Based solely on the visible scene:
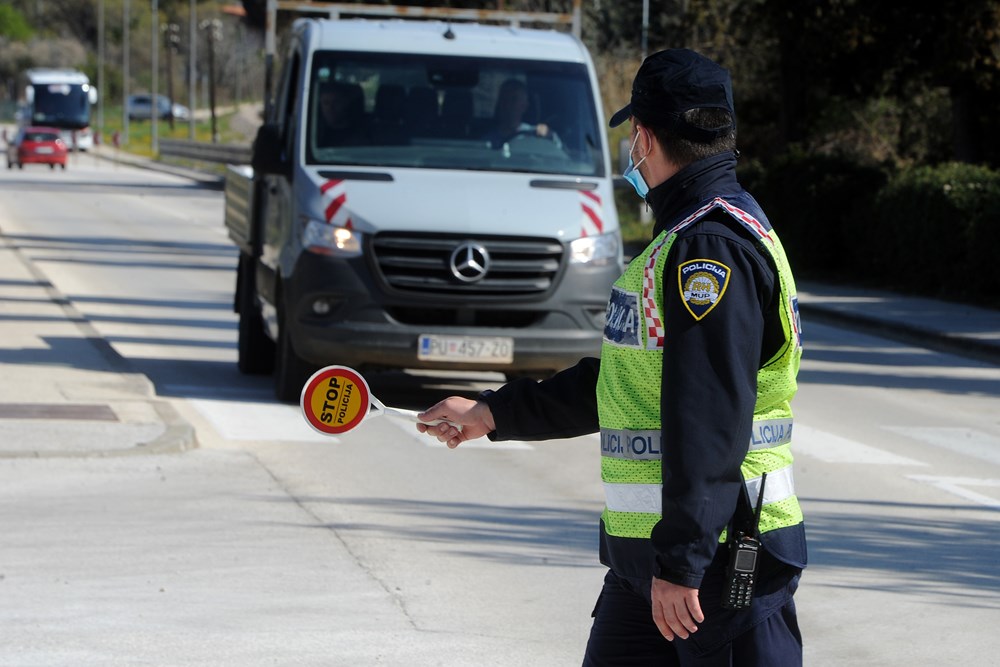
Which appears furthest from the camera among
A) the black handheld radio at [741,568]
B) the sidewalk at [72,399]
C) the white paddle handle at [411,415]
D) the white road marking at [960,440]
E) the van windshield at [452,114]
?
the van windshield at [452,114]

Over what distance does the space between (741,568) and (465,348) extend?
7.60m

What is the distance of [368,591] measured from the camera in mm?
6457

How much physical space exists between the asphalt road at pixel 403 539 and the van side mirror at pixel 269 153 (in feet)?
5.17

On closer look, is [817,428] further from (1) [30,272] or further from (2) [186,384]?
(1) [30,272]

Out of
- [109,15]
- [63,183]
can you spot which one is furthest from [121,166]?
[109,15]

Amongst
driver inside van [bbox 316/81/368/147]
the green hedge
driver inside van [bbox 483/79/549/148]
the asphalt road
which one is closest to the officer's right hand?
the asphalt road

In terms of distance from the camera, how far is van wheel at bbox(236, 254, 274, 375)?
12836 mm

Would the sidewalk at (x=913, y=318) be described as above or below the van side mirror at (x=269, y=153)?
below

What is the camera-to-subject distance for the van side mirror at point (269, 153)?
11.2 m

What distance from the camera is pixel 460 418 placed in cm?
374

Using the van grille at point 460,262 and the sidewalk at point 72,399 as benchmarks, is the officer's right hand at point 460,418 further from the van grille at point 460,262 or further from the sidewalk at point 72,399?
the van grille at point 460,262

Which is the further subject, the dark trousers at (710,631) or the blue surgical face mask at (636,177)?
the blue surgical face mask at (636,177)

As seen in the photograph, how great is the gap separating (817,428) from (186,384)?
14.8ft

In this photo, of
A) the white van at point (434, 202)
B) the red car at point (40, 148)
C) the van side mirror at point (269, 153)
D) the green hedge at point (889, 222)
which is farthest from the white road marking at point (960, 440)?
the red car at point (40, 148)
